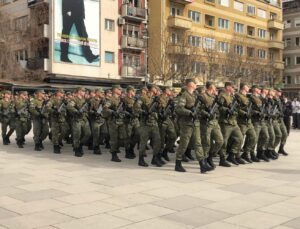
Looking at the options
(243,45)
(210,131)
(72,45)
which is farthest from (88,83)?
(210,131)

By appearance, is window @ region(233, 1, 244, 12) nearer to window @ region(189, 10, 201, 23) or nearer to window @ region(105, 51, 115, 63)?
window @ region(189, 10, 201, 23)

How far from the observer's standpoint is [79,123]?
12.9 metres

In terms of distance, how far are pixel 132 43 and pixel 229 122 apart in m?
33.1

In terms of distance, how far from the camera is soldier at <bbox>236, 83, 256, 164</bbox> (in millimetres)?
11148

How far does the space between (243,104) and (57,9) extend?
29254 millimetres

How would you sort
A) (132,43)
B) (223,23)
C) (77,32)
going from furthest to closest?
1. (223,23)
2. (132,43)
3. (77,32)

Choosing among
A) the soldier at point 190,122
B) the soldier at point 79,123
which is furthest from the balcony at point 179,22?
the soldier at point 190,122

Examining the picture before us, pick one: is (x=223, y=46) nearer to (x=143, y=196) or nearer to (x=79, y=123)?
(x=79, y=123)

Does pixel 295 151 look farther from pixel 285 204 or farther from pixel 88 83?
pixel 88 83

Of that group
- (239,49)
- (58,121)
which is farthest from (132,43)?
(58,121)

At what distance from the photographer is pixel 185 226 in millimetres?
5852

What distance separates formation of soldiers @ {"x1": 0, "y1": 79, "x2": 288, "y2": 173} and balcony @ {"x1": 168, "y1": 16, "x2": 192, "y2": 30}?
110 ft

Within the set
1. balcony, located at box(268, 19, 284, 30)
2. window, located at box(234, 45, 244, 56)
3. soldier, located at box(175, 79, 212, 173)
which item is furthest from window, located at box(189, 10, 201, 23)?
soldier, located at box(175, 79, 212, 173)

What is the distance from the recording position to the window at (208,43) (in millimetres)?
49394
